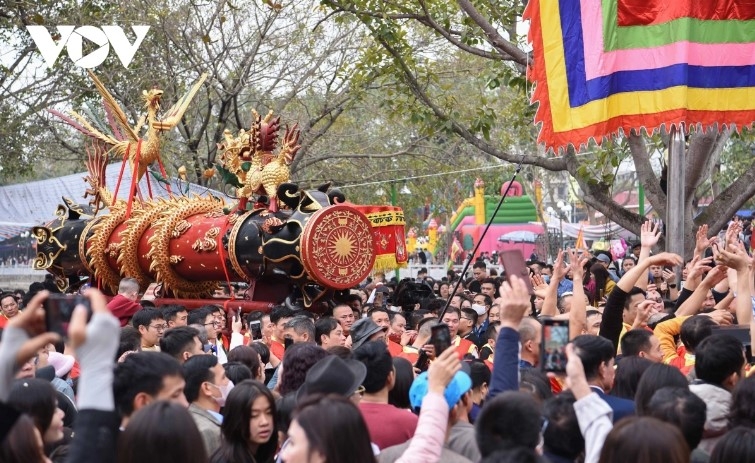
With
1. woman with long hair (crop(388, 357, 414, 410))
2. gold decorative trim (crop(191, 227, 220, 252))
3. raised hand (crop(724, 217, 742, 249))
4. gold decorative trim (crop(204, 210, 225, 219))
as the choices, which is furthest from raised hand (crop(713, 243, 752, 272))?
gold decorative trim (crop(204, 210, 225, 219))

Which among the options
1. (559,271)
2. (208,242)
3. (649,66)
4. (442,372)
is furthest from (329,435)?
(208,242)

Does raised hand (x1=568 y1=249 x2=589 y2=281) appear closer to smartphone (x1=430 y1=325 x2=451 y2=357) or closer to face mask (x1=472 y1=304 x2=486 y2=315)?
smartphone (x1=430 y1=325 x2=451 y2=357)

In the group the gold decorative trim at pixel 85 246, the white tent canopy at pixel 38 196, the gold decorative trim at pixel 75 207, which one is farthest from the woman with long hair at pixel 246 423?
the white tent canopy at pixel 38 196

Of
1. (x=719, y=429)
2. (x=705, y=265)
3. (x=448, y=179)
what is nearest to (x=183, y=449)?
(x=719, y=429)

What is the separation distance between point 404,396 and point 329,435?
5.69 feet

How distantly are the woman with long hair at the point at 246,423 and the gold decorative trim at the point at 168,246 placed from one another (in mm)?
8397

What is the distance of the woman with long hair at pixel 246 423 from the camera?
4582 mm

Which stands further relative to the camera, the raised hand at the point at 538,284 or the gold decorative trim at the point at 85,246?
the gold decorative trim at the point at 85,246

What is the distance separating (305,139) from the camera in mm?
19297

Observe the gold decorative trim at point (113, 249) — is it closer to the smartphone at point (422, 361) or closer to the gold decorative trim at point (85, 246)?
the gold decorative trim at point (85, 246)

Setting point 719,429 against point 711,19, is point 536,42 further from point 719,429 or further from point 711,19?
point 719,429

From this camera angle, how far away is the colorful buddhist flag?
356 inches

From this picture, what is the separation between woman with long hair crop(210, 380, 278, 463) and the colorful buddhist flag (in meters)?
5.21

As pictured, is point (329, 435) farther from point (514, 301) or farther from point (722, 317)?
point (722, 317)
